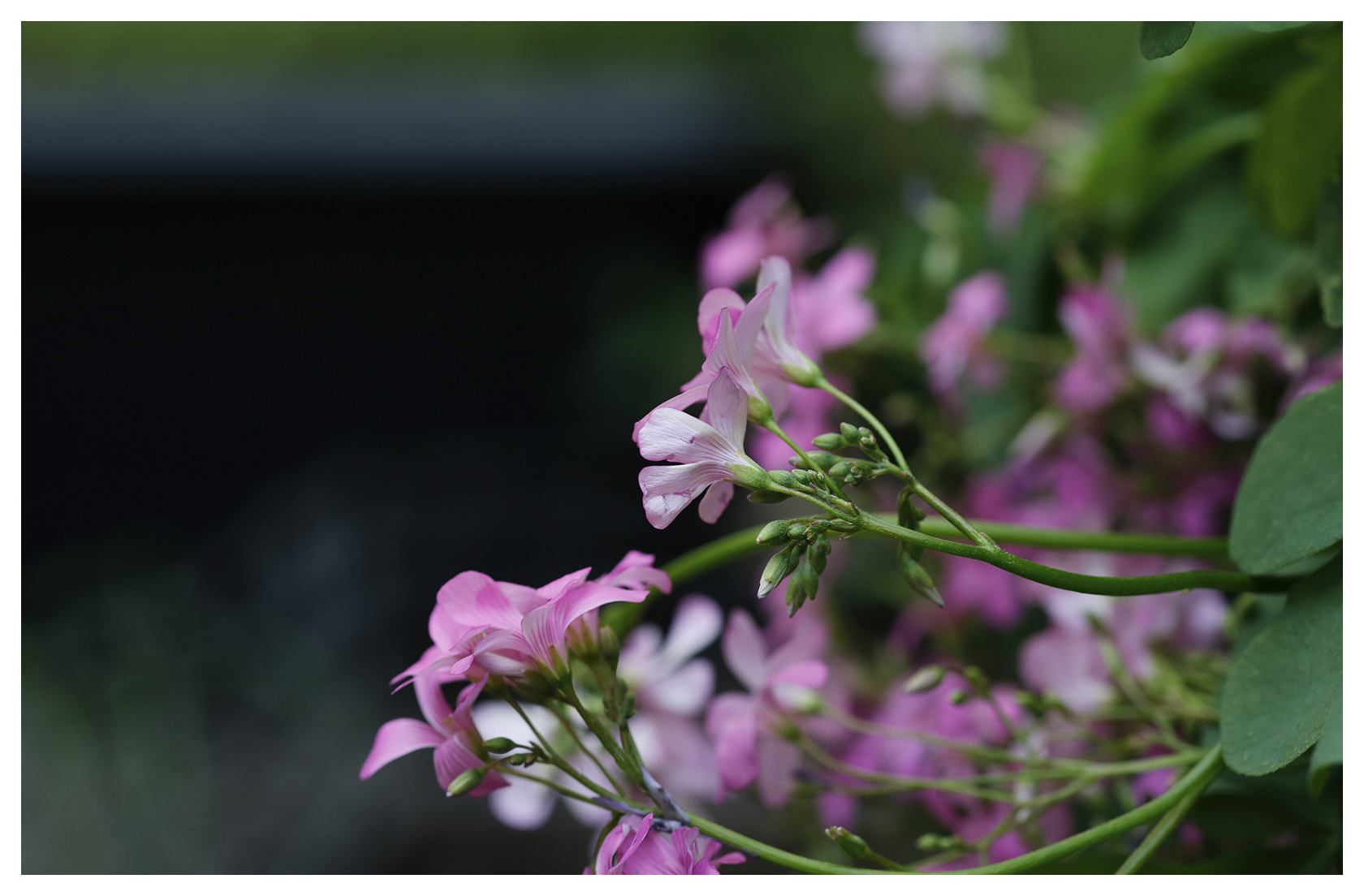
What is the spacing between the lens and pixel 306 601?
1.54m

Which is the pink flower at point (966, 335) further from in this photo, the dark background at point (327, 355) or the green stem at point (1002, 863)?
the dark background at point (327, 355)

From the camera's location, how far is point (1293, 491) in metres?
0.29

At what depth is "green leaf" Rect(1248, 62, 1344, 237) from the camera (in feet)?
1.17

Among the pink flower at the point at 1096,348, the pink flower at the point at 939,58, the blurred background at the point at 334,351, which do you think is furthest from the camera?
the blurred background at the point at 334,351

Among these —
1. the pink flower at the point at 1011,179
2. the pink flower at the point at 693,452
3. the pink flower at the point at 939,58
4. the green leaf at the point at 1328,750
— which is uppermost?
the pink flower at the point at 939,58

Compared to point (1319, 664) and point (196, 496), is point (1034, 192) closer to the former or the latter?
point (1319, 664)

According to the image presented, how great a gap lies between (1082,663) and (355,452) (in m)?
1.48

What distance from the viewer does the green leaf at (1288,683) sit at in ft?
0.84

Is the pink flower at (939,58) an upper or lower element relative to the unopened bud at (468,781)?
upper

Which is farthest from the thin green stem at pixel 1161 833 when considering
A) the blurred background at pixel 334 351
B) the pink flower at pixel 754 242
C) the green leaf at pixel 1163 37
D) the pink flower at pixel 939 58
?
the blurred background at pixel 334 351

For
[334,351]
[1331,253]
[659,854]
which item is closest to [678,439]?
[659,854]

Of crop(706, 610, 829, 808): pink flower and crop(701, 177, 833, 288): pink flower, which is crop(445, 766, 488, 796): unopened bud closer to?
crop(706, 610, 829, 808): pink flower

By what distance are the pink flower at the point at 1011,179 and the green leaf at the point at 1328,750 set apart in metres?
0.42

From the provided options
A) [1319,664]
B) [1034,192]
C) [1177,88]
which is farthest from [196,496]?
[1319,664]
